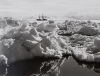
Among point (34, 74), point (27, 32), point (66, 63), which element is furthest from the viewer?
point (27, 32)

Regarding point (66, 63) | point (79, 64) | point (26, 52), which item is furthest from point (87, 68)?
point (26, 52)

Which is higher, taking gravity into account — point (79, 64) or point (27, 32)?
point (27, 32)

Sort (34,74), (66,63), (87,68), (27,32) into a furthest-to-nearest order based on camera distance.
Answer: (27,32) < (66,63) < (87,68) < (34,74)

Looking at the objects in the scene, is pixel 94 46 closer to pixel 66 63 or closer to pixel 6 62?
pixel 66 63

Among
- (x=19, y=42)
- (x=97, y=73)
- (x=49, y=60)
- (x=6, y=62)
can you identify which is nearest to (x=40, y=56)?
(x=49, y=60)

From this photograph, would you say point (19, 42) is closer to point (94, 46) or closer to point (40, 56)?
point (40, 56)

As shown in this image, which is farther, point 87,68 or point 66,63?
point 66,63
